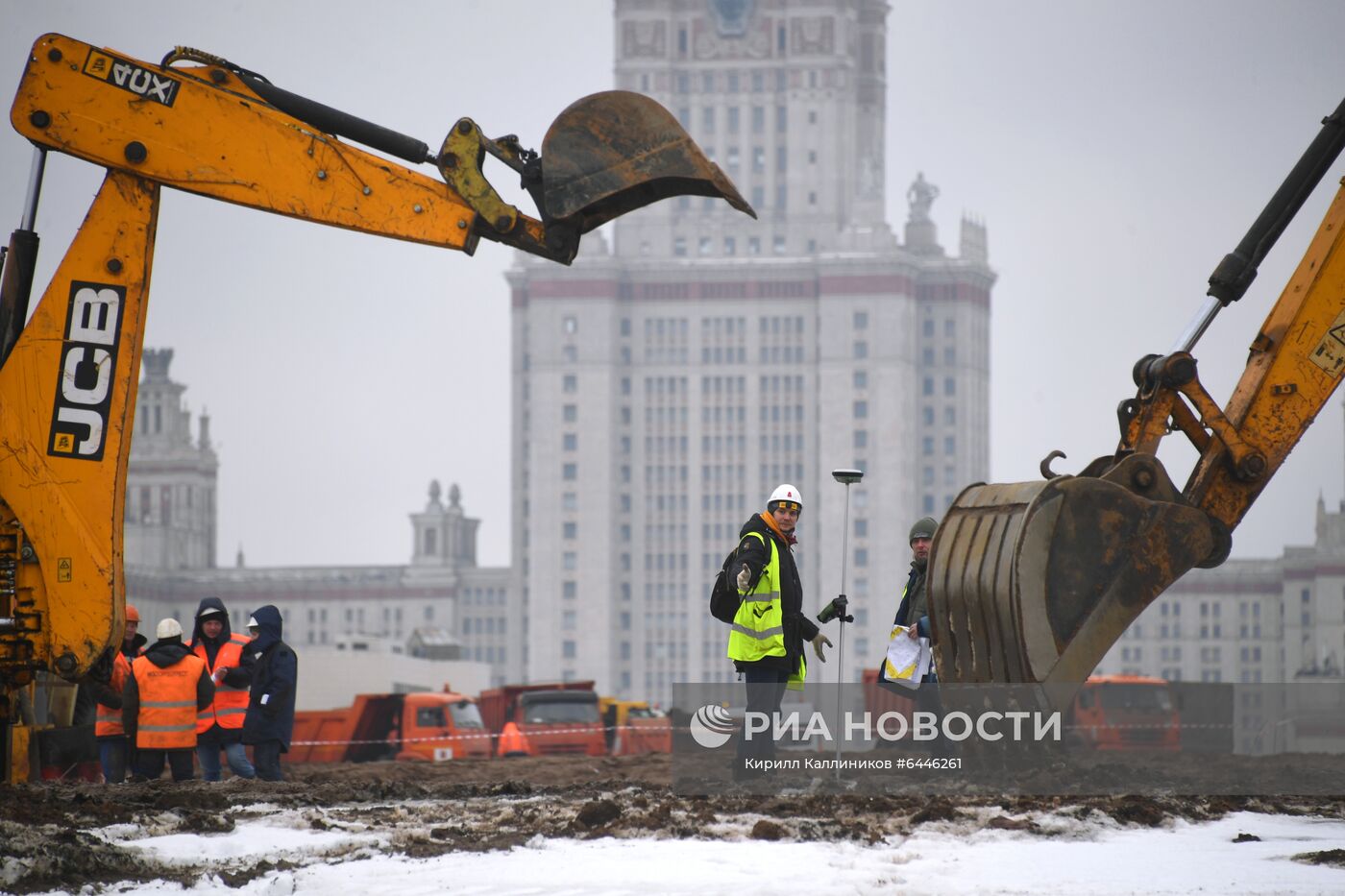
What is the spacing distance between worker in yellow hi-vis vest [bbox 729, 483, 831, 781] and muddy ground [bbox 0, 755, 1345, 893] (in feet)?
2.30

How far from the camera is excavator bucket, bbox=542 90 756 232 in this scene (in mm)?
10156

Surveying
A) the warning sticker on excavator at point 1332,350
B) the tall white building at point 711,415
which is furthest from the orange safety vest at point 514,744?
the tall white building at point 711,415

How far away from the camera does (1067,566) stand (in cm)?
1118

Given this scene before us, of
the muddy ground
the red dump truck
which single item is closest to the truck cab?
the red dump truck

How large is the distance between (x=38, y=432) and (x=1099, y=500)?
5256 mm

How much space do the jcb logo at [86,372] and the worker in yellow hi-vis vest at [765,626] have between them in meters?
3.39

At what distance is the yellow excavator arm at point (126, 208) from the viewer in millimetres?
10078

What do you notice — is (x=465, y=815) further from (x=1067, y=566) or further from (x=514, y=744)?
(x=514, y=744)

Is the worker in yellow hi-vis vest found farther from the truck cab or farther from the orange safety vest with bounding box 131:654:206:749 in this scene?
the truck cab

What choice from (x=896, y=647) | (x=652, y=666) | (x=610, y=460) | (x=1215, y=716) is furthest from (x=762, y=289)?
(x=896, y=647)

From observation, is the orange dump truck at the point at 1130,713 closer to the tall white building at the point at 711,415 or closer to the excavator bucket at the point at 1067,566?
the excavator bucket at the point at 1067,566

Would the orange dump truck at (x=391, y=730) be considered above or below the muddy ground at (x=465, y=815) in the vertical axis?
below

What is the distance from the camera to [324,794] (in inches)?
463

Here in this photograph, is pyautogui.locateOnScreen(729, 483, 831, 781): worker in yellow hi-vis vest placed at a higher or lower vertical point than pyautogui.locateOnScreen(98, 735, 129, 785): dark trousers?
higher
